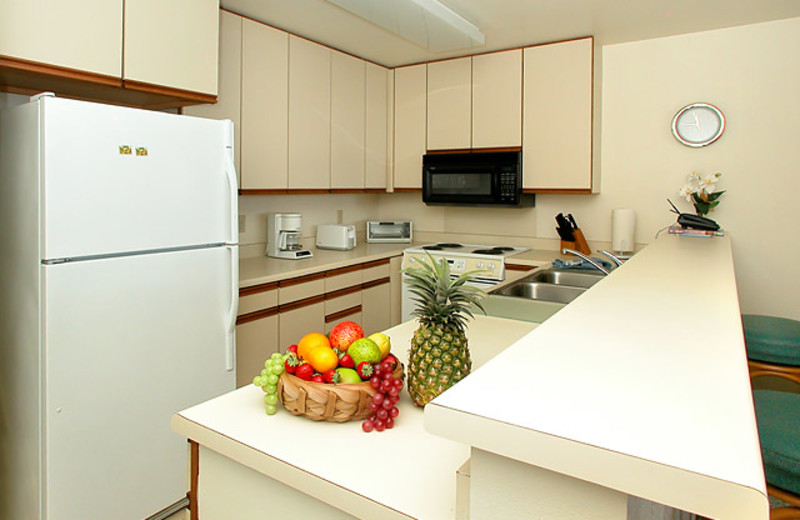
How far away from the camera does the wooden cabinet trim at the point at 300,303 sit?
3.05m

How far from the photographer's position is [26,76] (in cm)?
204

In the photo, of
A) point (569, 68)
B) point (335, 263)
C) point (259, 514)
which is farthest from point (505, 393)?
Answer: point (569, 68)

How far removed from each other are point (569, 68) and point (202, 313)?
2774 mm

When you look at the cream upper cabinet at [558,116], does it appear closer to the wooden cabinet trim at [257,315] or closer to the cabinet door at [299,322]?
the cabinet door at [299,322]

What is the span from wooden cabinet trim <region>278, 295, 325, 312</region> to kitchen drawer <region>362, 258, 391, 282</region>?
47 centimetres

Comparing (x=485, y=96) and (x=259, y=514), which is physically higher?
(x=485, y=96)

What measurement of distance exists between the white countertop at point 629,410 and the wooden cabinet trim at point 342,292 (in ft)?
8.09

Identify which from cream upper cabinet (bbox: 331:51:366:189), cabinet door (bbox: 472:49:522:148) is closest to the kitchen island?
cabinet door (bbox: 472:49:522:148)

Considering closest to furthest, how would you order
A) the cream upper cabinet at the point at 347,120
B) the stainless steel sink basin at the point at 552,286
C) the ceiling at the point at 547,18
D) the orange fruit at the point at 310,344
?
the orange fruit at the point at 310,344 < the stainless steel sink basin at the point at 552,286 < the ceiling at the point at 547,18 < the cream upper cabinet at the point at 347,120

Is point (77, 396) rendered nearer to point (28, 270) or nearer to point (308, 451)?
point (28, 270)

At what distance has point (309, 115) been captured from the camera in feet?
11.9

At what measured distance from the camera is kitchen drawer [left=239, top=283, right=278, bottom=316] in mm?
2758

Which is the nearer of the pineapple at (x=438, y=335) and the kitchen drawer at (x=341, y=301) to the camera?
the pineapple at (x=438, y=335)

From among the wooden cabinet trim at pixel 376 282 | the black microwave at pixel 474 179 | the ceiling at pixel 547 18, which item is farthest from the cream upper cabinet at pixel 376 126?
the wooden cabinet trim at pixel 376 282
